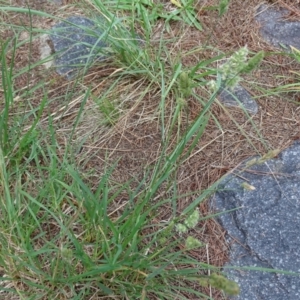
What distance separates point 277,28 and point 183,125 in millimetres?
711

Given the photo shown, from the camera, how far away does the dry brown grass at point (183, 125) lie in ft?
5.48

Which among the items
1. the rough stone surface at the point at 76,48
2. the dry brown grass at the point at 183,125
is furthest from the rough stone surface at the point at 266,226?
the rough stone surface at the point at 76,48

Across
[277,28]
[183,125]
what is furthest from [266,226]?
[277,28]

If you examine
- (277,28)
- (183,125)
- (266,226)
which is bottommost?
(266,226)

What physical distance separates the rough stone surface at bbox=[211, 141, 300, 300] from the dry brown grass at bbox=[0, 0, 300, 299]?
52mm

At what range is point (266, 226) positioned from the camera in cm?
158

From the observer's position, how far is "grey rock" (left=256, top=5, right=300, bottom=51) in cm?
211

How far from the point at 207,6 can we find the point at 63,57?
2.17 ft

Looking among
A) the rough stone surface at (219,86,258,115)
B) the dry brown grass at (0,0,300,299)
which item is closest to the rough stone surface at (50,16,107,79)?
the dry brown grass at (0,0,300,299)

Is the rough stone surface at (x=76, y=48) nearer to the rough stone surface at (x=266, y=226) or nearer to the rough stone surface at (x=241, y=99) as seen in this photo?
the rough stone surface at (x=241, y=99)

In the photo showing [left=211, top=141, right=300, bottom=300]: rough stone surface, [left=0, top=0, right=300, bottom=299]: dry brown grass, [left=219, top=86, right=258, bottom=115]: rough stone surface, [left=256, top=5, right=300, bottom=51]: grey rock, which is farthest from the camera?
[left=256, top=5, right=300, bottom=51]: grey rock

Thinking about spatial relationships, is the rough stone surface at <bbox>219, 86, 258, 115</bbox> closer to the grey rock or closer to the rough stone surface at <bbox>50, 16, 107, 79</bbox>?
the grey rock

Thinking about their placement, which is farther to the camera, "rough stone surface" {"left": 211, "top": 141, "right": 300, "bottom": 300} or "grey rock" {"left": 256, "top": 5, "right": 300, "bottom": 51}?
"grey rock" {"left": 256, "top": 5, "right": 300, "bottom": 51}

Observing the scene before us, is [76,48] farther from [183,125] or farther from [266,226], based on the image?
[266,226]
